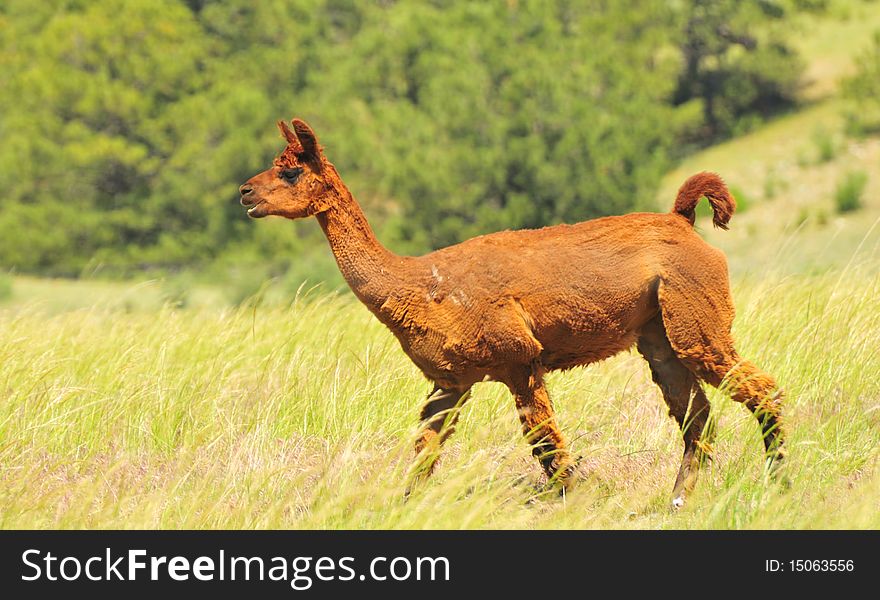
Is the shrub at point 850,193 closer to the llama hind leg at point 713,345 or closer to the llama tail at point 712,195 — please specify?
the llama tail at point 712,195

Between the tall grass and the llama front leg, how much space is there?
0.48ft

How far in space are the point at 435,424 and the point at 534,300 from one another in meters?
0.75

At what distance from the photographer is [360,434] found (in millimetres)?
5980

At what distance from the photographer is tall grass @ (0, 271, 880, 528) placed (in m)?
5.11

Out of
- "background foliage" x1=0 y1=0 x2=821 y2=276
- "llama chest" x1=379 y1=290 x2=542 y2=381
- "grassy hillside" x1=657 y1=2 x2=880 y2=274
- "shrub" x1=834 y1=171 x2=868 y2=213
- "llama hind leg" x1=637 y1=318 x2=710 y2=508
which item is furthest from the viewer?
"shrub" x1=834 y1=171 x2=868 y2=213

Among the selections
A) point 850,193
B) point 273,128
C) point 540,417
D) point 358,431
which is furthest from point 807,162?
point 540,417

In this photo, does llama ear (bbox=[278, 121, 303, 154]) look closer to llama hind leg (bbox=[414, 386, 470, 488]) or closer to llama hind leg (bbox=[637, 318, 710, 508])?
llama hind leg (bbox=[414, 386, 470, 488])

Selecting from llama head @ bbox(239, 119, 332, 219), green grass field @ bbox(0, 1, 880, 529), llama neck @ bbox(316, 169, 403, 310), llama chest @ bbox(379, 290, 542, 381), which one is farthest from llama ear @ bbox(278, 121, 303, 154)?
green grass field @ bbox(0, 1, 880, 529)

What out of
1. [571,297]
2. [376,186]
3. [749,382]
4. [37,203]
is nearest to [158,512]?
[571,297]

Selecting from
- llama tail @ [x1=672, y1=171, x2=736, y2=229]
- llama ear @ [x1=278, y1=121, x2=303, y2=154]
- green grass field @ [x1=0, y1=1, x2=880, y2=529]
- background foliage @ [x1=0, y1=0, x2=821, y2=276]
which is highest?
llama ear @ [x1=278, y1=121, x2=303, y2=154]

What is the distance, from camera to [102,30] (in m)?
24.8

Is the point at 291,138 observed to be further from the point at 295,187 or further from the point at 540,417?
the point at 540,417

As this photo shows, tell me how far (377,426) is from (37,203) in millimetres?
20636

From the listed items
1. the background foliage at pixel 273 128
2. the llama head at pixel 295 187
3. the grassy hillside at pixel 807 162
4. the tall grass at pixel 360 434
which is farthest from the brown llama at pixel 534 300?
the grassy hillside at pixel 807 162
